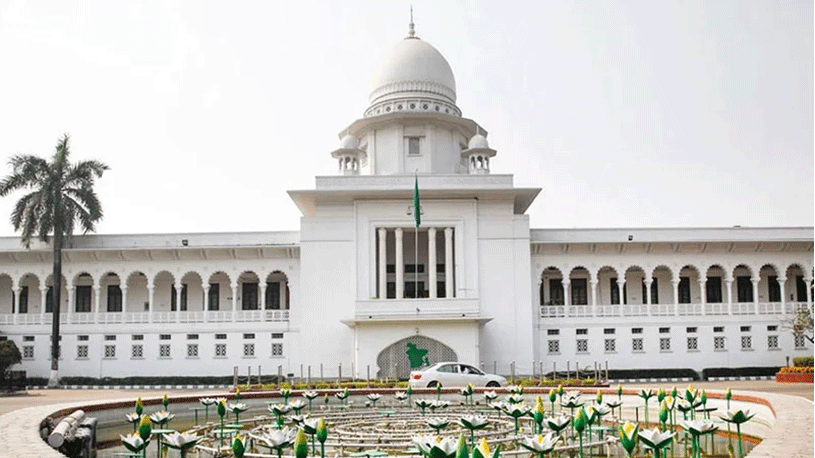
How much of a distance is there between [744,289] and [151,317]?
29.3 m

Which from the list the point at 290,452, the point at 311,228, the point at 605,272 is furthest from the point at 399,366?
the point at 290,452

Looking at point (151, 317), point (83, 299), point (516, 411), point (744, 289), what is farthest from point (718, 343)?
point (83, 299)

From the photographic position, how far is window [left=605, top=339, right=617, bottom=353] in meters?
38.9

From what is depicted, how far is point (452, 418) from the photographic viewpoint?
57.6 ft

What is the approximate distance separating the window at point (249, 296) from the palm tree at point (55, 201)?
7.79 meters

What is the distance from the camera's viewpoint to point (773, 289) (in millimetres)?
42125

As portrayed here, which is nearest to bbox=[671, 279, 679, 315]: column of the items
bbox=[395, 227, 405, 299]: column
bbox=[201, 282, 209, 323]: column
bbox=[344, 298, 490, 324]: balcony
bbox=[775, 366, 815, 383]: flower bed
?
bbox=[775, 366, 815, 383]: flower bed

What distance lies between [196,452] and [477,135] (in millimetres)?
29623

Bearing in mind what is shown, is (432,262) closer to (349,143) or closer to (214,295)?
(349,143)

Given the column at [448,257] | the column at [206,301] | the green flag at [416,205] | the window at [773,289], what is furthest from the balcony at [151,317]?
the window at [773,289]

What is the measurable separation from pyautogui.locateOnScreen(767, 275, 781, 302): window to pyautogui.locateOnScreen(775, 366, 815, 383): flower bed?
884 cm

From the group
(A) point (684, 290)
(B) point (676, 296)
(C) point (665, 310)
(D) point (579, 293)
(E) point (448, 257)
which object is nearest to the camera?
(E) point (448, 257)

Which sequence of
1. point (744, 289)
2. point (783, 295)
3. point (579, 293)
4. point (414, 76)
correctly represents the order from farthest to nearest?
point (414, 76) → point (744, 289) → point (579, 293) → point (783, 295)

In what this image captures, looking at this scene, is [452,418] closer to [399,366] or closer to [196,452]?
[196,452]
